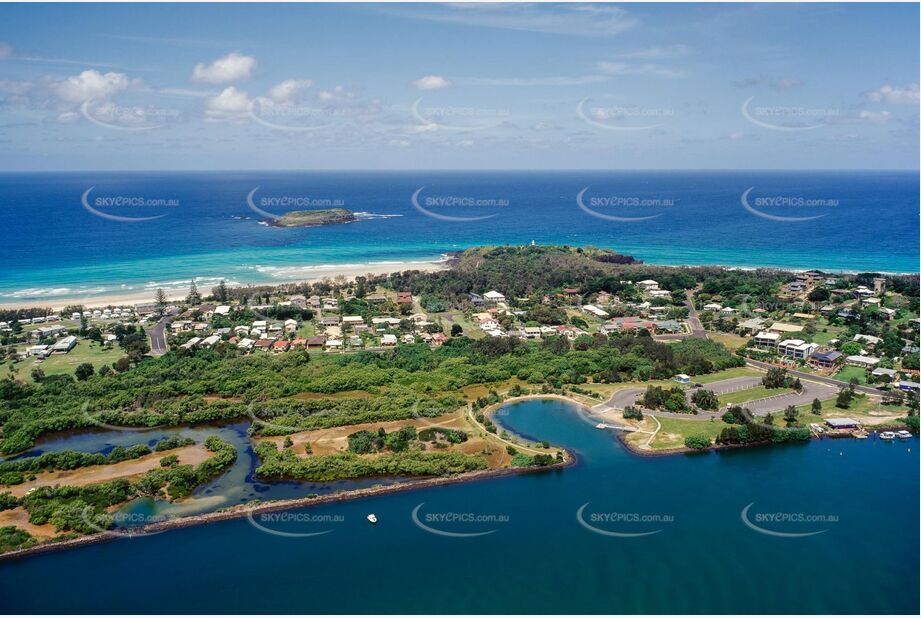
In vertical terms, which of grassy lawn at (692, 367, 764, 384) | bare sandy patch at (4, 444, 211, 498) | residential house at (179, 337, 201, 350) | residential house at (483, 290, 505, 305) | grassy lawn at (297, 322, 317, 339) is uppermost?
residential house at (483, 290, 505, 305)

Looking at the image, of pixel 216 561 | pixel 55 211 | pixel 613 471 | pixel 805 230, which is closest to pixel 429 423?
pixel 613 471

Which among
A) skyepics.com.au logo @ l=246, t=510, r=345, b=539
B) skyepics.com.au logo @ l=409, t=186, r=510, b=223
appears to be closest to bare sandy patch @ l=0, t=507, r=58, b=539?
skyepics.com.au logo @ l=246, t=510, r=345, b=539

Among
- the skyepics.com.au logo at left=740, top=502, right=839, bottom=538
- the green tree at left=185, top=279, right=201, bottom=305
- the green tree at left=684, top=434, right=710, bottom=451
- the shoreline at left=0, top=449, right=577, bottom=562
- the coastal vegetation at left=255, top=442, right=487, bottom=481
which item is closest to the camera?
the shoreline at left=0, top=449, right=577, bottom=562

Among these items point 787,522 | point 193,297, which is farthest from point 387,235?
point 787,522

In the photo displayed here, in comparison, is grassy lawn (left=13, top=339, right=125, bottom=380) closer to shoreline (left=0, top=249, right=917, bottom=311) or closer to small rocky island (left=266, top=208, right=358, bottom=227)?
shoreline (left=0, top=249, right=917, bottom=311)

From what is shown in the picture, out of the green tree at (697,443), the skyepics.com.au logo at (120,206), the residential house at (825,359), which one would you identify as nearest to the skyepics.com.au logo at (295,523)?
the green tree at (697,443)

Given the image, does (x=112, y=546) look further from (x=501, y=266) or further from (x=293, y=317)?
(x=501, y=266)

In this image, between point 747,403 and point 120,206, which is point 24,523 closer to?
point 747,403
